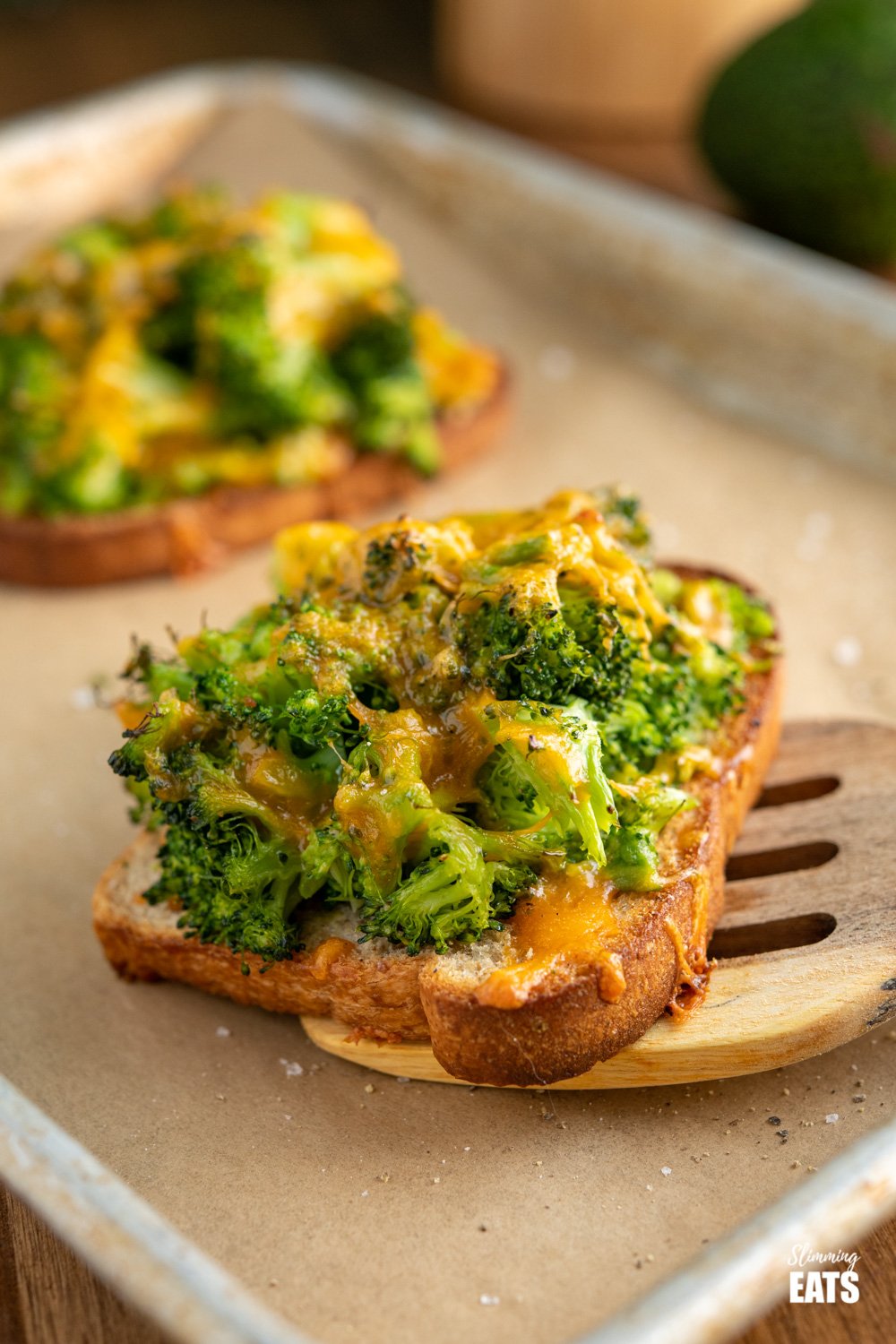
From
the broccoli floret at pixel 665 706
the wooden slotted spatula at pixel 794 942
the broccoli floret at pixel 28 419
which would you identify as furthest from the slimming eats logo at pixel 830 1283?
the broccoli floret at pixel 28 419

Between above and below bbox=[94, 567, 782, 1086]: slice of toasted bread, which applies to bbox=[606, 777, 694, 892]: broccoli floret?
above

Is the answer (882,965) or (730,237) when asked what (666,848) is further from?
(730,237)

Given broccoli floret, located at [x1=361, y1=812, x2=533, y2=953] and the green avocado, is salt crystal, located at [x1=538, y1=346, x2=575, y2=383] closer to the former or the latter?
the green avocado

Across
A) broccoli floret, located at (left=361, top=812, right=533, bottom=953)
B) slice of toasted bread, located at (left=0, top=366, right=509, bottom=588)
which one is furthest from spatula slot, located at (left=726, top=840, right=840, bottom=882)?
slice of toasted bread, located at (left=0, top=366, right=509, bottom=588)

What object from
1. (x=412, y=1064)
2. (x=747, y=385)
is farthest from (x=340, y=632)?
(x=747, y=385)

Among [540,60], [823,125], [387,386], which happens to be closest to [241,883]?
[387,386]

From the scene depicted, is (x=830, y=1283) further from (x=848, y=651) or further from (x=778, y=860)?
(x=848, y=651)

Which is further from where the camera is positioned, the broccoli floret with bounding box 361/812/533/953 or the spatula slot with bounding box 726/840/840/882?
the spatula slot with bounding box 726/840/840/882
